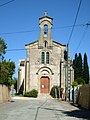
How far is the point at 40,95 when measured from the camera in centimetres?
5725

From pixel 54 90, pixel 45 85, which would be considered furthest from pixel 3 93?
pixel 45 85

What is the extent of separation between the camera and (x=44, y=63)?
58.8 meters

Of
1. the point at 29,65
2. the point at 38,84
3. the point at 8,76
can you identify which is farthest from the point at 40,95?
the point at 8,76

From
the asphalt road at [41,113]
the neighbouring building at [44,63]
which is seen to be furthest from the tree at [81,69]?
the asphalt road at [41,113]

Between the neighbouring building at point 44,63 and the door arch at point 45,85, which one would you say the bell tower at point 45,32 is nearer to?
the neighbouring building at point 44,63

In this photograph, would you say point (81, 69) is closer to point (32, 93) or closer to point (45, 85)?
point (45, 85)

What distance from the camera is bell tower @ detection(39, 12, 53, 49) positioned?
59.2 m

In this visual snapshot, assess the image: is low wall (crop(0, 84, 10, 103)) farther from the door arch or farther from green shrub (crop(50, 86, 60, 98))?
the door arch

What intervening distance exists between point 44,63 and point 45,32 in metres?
6.17

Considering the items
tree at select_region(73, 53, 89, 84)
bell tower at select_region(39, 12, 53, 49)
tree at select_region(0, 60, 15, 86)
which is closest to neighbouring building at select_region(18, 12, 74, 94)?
bell tower at select_region(39, 12, 53, 49)

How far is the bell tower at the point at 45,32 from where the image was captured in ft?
194

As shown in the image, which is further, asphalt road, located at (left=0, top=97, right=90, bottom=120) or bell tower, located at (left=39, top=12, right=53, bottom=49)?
bell tower, located at (left=39, top=12, right=53, bottom=49)

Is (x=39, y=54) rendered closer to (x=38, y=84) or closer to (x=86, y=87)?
(x=38, y=84)

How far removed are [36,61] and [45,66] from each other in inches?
80.9
